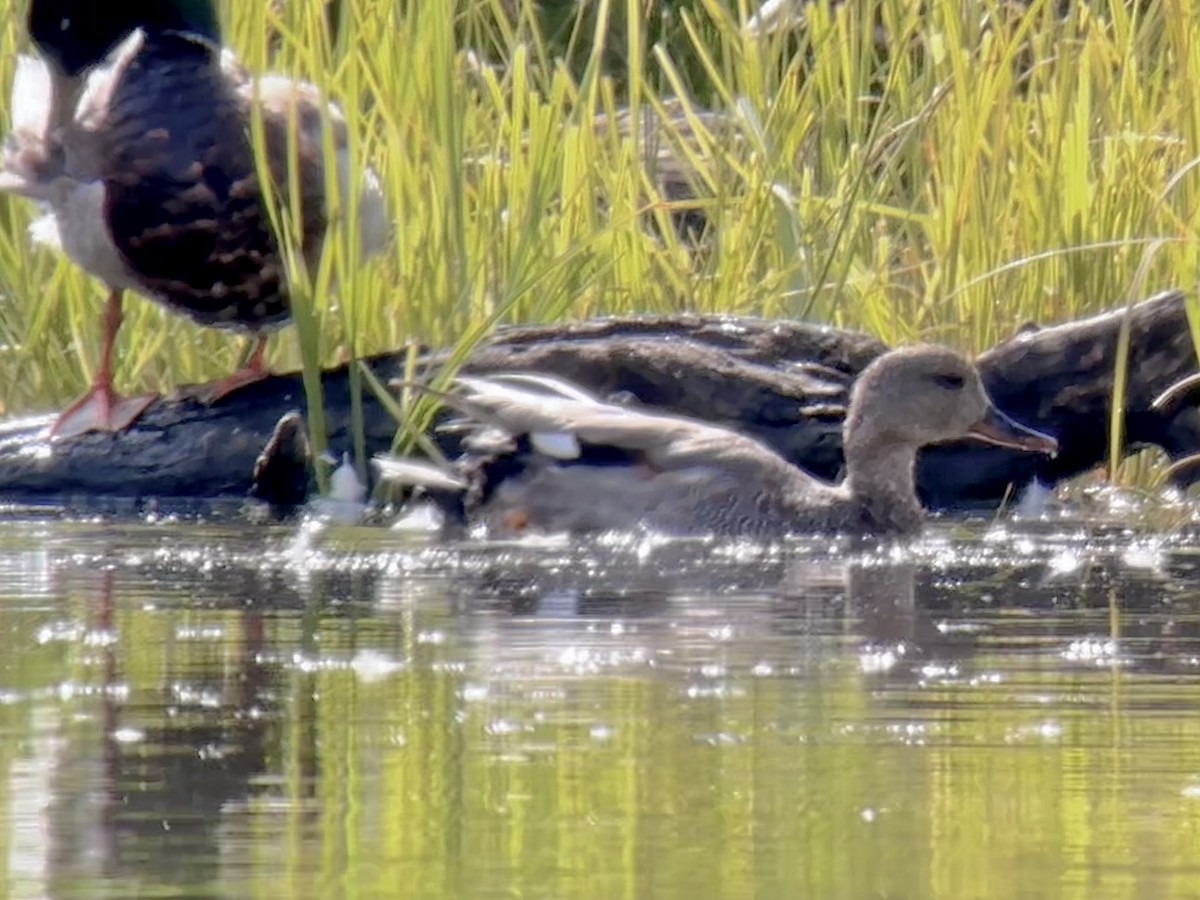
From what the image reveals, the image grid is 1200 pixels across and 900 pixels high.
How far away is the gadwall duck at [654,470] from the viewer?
6.98 m

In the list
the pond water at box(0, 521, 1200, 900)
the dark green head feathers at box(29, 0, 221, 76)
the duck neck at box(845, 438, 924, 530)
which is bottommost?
the pond water at box(0, 521, 1200, 900)

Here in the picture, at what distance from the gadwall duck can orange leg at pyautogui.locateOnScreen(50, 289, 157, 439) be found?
0.98 meters

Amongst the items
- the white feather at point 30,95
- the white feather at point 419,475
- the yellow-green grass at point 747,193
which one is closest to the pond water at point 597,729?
the white feather at point 419,475

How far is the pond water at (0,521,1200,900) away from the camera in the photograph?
305 cm


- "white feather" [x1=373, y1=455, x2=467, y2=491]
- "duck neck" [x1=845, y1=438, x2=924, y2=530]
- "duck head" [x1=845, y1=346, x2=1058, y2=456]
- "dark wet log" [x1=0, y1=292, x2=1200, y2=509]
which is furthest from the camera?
"dark wet log" [x1=0, y1=292, x2=1200, y2=509]

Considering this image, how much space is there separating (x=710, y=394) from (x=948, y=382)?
66 centimetres

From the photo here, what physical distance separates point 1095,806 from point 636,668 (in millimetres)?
1258

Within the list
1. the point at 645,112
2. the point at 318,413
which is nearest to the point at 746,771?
the point at 318,413

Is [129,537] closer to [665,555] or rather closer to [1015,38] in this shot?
[665,555]

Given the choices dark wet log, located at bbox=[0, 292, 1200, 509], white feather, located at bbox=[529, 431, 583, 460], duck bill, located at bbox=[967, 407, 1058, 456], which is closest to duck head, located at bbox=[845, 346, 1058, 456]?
duck bill, located at bbox=[967, 407, 1058, 456]

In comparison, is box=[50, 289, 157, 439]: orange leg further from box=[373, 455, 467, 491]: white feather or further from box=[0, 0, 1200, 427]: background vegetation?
box=[373, 455, 467, 491]: white feather

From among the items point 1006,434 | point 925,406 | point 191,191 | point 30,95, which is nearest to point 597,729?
point 925,406

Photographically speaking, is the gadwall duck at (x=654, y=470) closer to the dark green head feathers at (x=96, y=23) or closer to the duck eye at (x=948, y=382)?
the duck eye at (x=948, y=382)

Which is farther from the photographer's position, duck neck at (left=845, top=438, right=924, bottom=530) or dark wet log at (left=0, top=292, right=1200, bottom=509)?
dark wet log at (left=0, top=292, right=1200, bottom=509)
